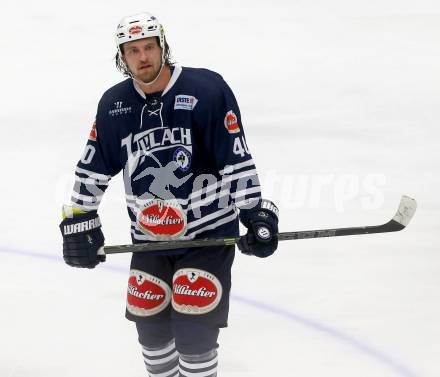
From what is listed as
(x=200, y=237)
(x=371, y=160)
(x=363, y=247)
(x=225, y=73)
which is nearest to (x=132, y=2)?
(x=225, y=73)

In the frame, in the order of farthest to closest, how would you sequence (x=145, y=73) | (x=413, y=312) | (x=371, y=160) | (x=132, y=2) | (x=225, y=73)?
1. (x=132, y=2)
2. (x=225, y=73)
3. (x=371, y=160)
4. (x=413, y=312)
5. (x=145, y=73)

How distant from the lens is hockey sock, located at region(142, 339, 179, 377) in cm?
363

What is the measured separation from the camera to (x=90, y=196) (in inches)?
143

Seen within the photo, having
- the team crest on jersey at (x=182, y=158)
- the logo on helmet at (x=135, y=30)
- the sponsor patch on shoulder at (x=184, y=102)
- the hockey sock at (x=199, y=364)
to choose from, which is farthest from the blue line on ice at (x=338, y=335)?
Result: the logo on helmet at (x=135, y=30)

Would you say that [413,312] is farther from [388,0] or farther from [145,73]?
[388,0]

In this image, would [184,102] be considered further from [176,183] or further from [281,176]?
[281,176]

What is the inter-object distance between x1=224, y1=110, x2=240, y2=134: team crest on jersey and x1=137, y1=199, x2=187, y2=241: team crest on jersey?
30 centimetres

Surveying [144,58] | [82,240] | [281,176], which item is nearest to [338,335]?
[82,240]

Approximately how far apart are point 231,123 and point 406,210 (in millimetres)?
684

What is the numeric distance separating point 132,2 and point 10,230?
5.59 meters

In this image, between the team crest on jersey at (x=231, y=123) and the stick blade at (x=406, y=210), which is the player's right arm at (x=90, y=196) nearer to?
the team crest on jersey at (x=231, y=123)

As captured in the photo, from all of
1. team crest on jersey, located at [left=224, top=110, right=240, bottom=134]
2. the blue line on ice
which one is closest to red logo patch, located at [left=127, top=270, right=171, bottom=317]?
team crest on jersey, located at [left=224, top=110, right=240, bottom=134]

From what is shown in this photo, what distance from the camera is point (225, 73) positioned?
902 centimetres

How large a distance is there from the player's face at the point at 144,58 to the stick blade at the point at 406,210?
3.06 feet
